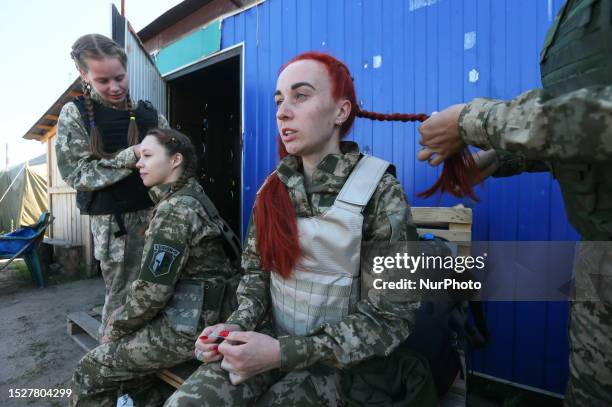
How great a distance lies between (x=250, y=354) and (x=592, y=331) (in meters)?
1.12

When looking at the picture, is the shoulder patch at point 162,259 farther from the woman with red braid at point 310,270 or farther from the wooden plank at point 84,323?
the wooden plank at point 84,323

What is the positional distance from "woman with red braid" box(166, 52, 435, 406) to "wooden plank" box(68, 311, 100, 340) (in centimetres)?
268

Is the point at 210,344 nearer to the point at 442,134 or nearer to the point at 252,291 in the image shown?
the point at 252,291

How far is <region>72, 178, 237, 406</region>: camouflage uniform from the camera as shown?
1.73 m

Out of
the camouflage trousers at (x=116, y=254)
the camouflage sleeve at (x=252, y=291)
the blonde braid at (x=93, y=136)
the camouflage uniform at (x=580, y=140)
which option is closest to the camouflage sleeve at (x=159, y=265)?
the camouflage sleeve at (x=252, y=291)

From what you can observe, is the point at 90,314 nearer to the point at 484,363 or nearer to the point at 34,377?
the point at 34,377

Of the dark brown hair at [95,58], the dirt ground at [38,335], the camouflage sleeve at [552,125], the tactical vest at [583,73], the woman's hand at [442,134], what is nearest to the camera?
the camouflage sleeve at [552,125]

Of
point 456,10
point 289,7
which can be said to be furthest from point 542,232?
point 289,7

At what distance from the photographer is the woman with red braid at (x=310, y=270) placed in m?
1.12

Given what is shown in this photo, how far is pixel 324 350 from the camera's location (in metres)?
1.11

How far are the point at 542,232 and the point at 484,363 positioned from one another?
3.61 ft

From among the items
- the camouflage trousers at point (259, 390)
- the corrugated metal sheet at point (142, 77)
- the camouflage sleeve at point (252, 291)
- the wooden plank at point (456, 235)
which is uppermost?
the corrugated metal sheet at point (142, 77)

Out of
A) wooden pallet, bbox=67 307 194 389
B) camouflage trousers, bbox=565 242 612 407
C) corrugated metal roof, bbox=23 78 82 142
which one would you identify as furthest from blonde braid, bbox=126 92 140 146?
corrugated metal roof, bbox=23 78 82 142

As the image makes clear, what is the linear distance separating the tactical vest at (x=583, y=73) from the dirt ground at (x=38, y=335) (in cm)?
328
